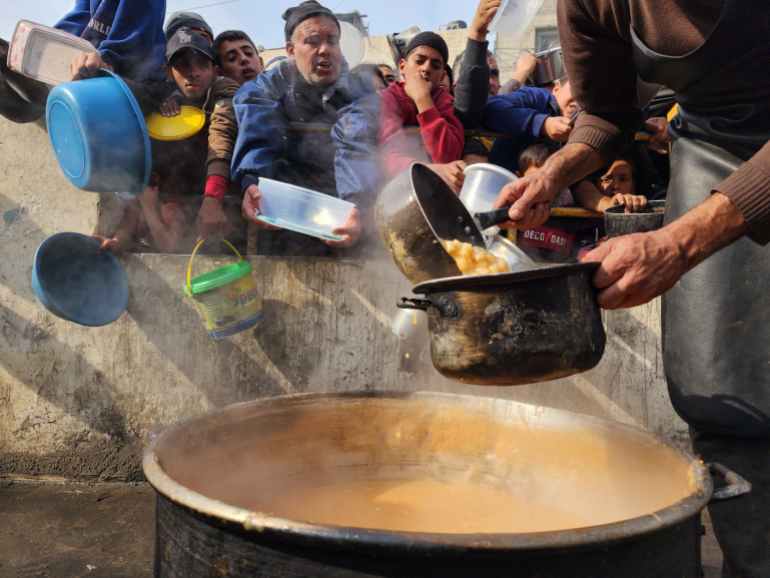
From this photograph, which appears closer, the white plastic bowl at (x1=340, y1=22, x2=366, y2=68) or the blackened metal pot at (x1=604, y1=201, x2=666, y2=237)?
the blackened metal pot at (x1=604, y1=201, x2=666, y2=237)

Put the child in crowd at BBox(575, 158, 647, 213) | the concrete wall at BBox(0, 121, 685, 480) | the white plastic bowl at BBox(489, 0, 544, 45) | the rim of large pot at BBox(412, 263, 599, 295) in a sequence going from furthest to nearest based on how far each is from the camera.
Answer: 1. the white plastic bowl at BBox(489, 0, 544, 45)
2. the child in crowd at BBox(575, 158, 647, 213)
3. the concrete wall at BBox(0, 121, 685, 480)
4. the rim of large pot at BBox(412, 263, 599, 295)

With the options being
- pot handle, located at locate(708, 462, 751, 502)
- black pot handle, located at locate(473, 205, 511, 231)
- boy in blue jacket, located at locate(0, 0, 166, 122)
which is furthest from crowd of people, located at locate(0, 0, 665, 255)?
pot handle, located at locate(708, 462, 751, 502)

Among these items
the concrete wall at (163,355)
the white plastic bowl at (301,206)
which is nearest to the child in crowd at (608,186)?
the concrete wall at (163,355)

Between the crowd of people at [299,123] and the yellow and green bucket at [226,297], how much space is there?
0.37m

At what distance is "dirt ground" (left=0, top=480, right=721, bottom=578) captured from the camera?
8.67 feet

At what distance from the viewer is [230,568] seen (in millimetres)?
1307

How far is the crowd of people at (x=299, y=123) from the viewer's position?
3.54 metres

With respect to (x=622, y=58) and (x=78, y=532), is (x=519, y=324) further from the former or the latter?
(x=78, y=532)

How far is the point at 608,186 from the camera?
4.08 m

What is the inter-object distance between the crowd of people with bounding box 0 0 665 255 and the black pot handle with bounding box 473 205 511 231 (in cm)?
118

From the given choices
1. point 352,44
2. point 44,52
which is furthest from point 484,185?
point 352,44

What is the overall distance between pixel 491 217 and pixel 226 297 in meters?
1.46

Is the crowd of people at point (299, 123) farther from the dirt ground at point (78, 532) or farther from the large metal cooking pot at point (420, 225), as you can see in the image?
the dirt ground at point (78, 532)

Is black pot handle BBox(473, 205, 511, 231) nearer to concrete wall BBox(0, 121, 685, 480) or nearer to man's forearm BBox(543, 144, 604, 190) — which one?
man's forearm BBox(543, 144, 604, 190)
